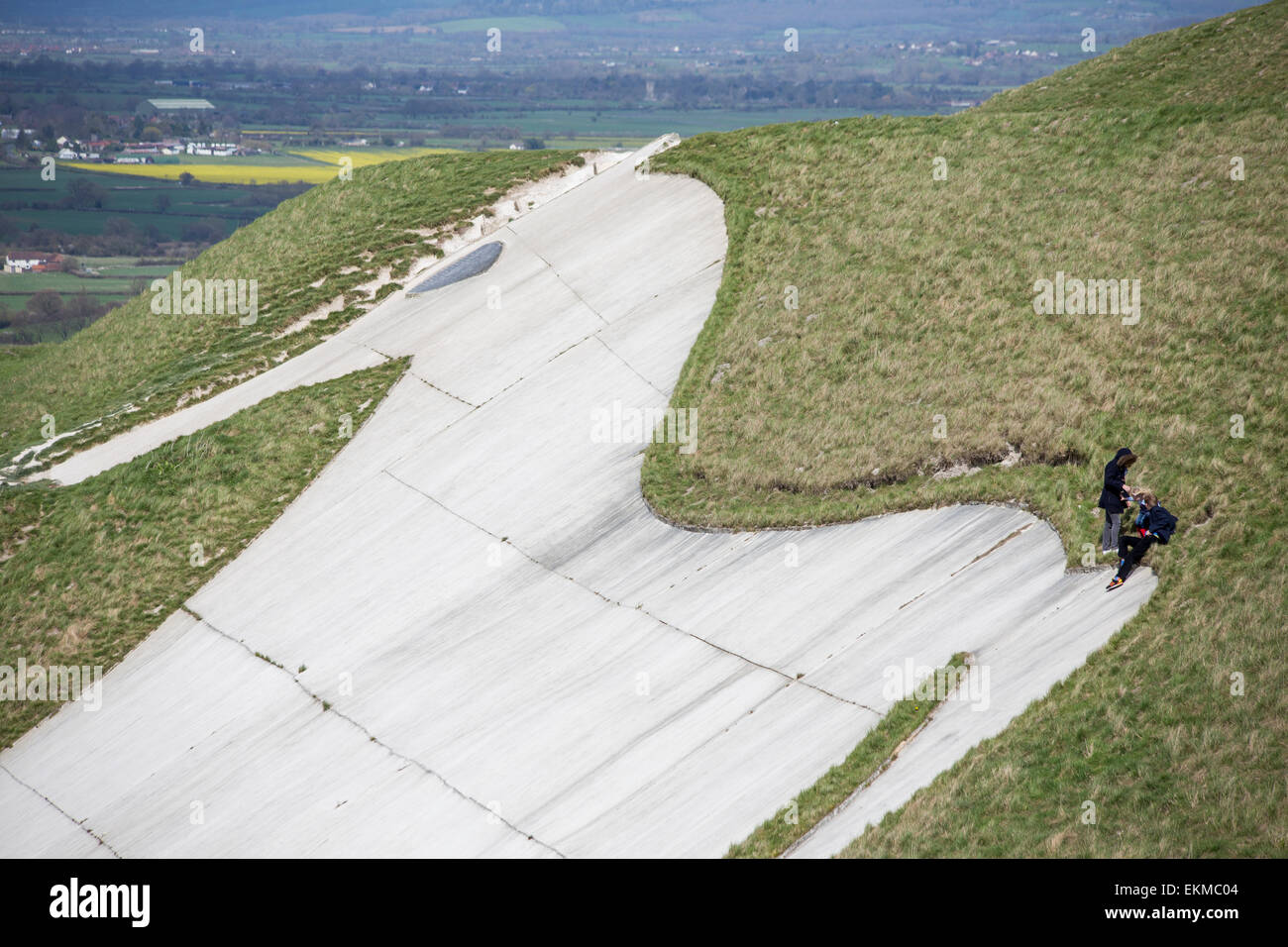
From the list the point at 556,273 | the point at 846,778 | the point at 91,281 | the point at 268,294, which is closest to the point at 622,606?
the point at 846,778

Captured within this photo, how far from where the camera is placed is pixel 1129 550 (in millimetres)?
17875

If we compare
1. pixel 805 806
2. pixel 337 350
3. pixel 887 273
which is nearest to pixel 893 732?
pixel 805 806

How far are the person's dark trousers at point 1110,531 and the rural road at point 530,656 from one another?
797 millimetres

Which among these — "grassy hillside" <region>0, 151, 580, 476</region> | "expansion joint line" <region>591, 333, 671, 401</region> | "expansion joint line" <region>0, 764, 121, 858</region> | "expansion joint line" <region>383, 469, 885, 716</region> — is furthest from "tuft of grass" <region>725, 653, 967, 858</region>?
"grassy hillside" <region>0, 151, 580, 476</region>

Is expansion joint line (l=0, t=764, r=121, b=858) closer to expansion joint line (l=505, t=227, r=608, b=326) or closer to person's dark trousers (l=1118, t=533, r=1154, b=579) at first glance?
person's dark trousers (l=1118, t=533, r=1154, b=579)

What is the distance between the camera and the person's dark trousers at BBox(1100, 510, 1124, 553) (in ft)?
59.6

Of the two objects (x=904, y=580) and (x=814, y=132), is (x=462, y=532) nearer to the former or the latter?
(x=904, y=580)

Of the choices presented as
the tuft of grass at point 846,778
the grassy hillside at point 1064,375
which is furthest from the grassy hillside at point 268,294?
the tuft of grass at point 846,778

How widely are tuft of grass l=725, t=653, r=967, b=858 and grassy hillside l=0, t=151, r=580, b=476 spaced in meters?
25.5

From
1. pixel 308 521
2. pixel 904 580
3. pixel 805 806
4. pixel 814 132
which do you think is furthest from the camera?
pixel 814 132

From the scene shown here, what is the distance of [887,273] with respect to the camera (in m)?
29.7

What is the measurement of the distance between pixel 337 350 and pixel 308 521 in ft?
28.3

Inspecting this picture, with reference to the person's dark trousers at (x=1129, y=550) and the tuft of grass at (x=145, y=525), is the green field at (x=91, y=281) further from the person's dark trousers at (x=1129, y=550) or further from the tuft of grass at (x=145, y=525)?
the person's dark trousers at (x=1129, y=550)
